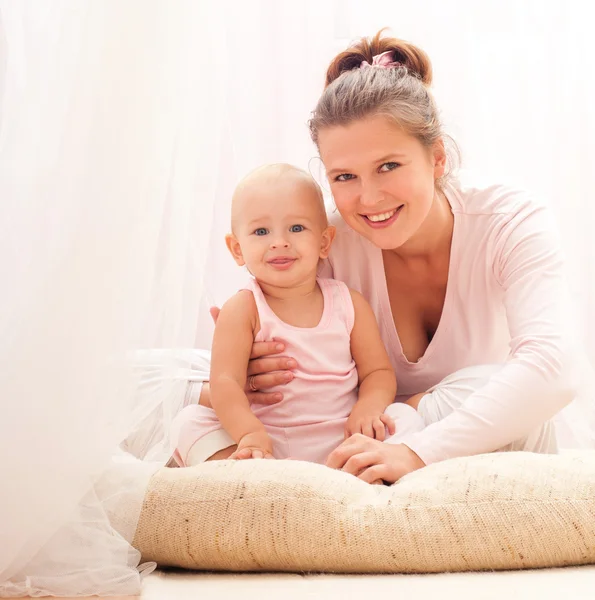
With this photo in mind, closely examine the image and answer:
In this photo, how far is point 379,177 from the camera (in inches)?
60.7

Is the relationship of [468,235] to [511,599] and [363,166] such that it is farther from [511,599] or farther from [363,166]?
[511,599]

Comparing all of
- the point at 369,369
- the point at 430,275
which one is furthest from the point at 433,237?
the point at 369,369

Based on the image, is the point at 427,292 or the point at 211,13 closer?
the point at 211,13

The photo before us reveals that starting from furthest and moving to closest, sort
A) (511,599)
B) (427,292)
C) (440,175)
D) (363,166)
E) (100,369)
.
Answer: (427,292) < (440,175) < (363,166) < (100,369) < (511,599)

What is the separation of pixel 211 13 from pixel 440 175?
73 cm

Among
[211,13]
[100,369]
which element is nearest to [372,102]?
[211,13]

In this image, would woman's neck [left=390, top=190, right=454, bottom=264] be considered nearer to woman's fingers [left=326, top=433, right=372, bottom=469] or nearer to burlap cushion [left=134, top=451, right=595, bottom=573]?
woman's fingers [left=326, top=433, right=372, bottom=469]

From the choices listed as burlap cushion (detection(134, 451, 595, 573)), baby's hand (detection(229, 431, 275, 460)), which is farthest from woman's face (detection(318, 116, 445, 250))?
burlap cushion (detection(134, 451, 595, 573))

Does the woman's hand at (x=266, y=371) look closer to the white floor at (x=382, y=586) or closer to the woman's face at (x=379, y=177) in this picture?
the woman's face at (x=379, y=177)

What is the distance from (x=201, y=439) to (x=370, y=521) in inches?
21.6

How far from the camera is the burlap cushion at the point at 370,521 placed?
993 mm

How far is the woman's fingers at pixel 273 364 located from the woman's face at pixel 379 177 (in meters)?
0.28

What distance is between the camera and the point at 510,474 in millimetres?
1067

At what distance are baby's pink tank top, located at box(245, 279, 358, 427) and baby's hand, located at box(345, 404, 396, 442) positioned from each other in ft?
0.17
